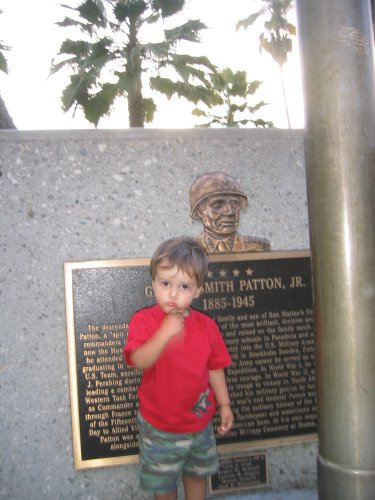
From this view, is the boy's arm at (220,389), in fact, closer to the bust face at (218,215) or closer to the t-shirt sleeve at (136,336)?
the t-shirt sleeve at (136,336)

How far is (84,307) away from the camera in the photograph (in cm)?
238

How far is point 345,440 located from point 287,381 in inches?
33.2

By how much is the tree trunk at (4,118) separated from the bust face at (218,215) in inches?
104

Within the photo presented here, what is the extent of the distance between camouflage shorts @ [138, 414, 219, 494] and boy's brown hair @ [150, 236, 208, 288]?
622 millimetres

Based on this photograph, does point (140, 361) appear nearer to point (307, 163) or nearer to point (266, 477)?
point (307, 163)

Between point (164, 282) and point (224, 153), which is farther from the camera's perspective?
point (224, 153)

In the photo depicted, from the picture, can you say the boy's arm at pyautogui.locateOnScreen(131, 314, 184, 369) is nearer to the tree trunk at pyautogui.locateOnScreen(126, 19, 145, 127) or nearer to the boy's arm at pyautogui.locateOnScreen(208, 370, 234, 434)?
the boy's arm at pyautogui.locateOnScreen(208, 370, 234, 434)

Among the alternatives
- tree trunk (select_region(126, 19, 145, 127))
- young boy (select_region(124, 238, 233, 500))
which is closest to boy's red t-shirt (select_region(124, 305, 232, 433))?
young boy (select_region(124, 238, 233, 500))

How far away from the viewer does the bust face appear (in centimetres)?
248

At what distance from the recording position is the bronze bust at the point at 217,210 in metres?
2.48

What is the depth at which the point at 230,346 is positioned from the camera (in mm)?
2469

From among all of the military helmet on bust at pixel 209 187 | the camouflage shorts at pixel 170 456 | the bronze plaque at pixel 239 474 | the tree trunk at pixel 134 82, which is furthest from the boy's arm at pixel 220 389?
the tree trunk at pixel 134 82

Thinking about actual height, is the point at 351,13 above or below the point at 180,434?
above

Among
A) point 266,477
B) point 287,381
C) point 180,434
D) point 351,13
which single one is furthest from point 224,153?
point 266,477
